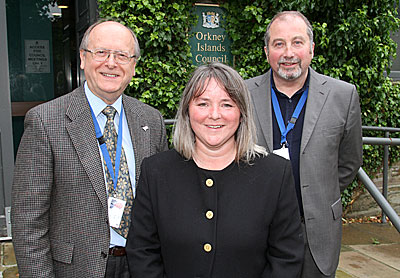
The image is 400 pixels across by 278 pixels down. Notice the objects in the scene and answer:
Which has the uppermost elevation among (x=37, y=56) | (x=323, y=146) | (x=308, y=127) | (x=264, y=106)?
(x=37, y=56)

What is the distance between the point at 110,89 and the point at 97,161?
37cm

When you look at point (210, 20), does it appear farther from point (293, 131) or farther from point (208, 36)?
point (293, 131)

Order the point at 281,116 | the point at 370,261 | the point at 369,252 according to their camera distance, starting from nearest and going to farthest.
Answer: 1. the point at 281,116
2. the point at 370,261
3. the point at 369,252

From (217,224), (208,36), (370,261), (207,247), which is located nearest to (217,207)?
(217,224)

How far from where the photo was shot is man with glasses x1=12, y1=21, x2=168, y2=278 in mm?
1829

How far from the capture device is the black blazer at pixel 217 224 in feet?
5.79

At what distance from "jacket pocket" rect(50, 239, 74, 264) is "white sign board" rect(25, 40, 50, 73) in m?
4.86

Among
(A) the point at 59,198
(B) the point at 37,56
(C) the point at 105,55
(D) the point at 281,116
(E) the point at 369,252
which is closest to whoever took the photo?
(A) the point at 59,198


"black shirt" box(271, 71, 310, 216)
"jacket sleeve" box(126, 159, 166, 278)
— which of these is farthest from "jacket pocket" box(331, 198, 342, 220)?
"jacket sleeve" box(126, 159, 166, 278)

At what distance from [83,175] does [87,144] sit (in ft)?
0.49

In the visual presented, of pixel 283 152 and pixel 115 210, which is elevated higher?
pixel 283 152

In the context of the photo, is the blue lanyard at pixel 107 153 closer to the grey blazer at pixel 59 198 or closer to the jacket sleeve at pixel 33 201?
Answer: the grey blazer at pixel 59 198

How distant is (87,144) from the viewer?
76.2 inches

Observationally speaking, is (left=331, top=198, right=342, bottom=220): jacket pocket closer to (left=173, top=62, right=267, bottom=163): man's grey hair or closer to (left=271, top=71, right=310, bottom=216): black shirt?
(left=271, top=71, right=310, bottom=216): black shirt
